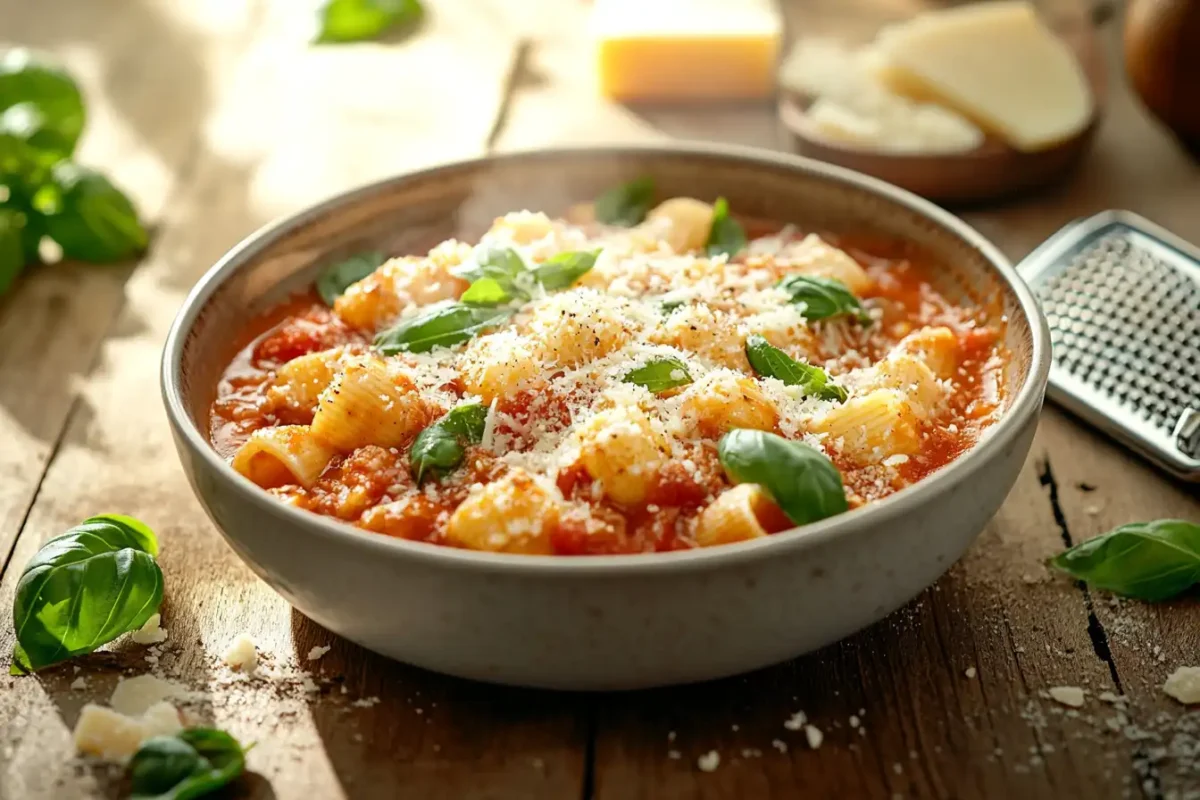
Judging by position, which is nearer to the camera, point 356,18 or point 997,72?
point 997,72

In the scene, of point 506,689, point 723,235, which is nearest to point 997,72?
point 723,235

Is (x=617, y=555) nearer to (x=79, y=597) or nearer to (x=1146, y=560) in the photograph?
(x=79, y=597)

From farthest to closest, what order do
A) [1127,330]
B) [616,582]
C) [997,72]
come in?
[997,72], [1127,330], [616,582]

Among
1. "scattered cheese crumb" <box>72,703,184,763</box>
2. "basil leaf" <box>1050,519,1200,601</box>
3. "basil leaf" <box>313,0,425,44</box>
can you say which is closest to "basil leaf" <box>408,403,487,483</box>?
"scattered cheese crumb" <box>72,703,184,763</box>

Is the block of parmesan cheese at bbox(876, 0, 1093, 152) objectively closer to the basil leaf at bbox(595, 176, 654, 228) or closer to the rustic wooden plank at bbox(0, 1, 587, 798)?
the basil leaf at bbox(595, 176, 654, 228)

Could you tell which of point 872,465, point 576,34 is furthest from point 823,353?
point 576,34

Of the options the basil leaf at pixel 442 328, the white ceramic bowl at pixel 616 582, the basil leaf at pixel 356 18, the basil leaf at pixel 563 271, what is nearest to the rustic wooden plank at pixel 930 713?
the white ceramic bowl at pixel 616 582

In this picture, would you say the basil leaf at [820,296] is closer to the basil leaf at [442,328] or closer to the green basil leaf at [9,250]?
the basil leaf at [442,328]
